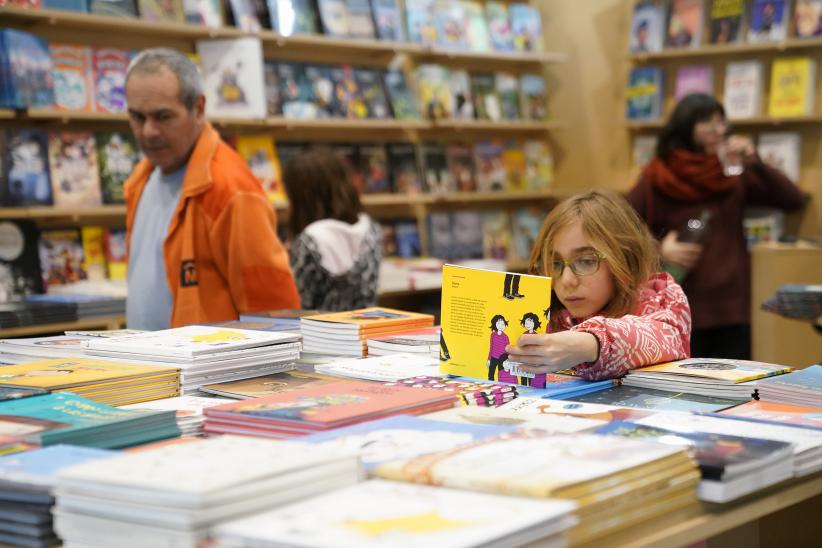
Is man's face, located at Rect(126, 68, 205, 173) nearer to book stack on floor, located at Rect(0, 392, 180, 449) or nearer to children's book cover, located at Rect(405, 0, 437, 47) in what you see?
book stack on floor, located at Rect(0, 392, 180, 449)

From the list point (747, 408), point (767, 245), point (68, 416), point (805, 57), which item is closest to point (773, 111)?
point (805, 57)

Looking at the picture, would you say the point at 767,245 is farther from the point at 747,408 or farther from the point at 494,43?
the point at 747,408

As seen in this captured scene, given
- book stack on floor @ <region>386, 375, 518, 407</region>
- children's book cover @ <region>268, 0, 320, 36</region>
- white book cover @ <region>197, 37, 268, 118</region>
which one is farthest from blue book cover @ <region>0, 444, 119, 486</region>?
children's book cover @ <region>268, 0, 320, 36</region>

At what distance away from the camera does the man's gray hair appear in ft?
10.9

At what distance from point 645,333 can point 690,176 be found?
2.76 metres

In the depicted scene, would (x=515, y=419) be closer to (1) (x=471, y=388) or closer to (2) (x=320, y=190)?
(1) (x=471, y=388)

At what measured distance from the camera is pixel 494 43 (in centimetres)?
654

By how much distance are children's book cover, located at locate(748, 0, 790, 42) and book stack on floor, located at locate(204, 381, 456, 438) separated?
4.61m

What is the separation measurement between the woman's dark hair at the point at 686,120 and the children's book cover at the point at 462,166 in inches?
65.4

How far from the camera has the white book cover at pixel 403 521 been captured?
3.73ft

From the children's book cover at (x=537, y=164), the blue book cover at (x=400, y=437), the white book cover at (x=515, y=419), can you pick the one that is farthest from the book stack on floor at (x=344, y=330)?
the children's book cover at (x=537, y=164)

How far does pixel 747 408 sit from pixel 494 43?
16.1 feet

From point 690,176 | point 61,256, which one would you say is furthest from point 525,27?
point 61,256

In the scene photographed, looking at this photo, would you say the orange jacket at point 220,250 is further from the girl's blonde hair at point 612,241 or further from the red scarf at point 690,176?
the red scarf at point 690,176
